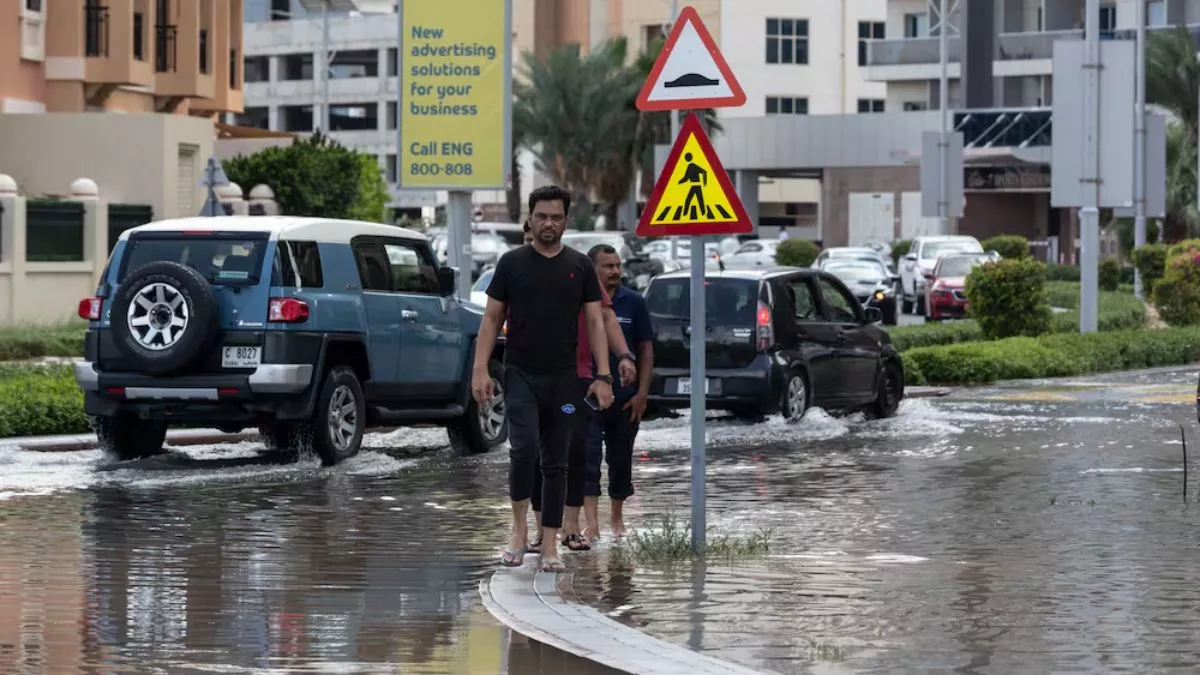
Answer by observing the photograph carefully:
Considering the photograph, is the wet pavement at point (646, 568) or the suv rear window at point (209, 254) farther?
the suv rear window at point (209, 254)

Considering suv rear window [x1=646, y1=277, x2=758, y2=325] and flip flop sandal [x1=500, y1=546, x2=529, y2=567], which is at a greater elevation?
suv rear window [x1=646, y1=277, x2=758, y2=325]

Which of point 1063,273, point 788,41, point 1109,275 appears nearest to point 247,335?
point 1109,275

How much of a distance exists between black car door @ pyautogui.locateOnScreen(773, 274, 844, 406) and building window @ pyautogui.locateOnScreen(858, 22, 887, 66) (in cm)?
8381

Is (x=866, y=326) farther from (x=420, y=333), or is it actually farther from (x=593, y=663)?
(x=593, y=663)

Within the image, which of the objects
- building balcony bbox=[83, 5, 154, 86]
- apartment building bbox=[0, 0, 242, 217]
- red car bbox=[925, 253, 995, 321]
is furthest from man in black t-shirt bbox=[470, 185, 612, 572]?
building balcony bbox=[83, 5, 154, 86]

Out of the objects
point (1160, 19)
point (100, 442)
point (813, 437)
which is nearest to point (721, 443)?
point (813, 437)

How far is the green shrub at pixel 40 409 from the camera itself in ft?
65.9

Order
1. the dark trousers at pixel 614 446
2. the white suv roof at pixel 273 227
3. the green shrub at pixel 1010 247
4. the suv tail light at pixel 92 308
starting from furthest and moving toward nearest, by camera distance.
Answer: the green shrub at pixel 1010 247 < the suv tail light at pixel 92 308 < the white suv roof at pixel 273 227 < the dark trousers at pixel 614 446

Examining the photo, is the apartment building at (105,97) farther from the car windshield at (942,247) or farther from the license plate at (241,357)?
the license plate at (241,357)

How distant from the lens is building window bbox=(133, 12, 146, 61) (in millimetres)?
48531

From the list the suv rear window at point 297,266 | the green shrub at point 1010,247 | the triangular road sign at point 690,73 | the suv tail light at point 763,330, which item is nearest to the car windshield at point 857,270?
the green shrub at point 1010,247

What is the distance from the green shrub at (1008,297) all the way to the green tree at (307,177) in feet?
53.3

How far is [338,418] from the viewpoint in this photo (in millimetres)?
18516

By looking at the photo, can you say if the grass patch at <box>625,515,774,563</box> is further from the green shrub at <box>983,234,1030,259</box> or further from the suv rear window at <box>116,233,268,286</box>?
the green shrub at <box>983,234,1030,259</box>
